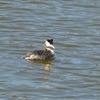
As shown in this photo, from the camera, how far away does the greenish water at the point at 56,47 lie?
14.4 m

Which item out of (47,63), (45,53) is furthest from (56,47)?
(47,63)

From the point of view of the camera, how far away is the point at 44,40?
60.1ft

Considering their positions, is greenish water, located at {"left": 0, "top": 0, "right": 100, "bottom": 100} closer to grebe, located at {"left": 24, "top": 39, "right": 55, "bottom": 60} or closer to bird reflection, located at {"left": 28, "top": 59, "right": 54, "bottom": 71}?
bird reflection, located at {"left": 28, "top": 59, "right": 54, "bottom": 71}

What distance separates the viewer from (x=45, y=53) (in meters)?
17.0

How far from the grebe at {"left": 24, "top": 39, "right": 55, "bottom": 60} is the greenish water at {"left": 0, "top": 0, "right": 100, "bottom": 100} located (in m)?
0.15

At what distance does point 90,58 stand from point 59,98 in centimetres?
323

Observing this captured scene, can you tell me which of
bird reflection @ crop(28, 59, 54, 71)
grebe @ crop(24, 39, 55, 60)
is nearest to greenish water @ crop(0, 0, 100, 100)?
bird reflection @ crop(28, 59, 54, 71)

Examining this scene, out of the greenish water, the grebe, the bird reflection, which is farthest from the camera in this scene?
the grebe

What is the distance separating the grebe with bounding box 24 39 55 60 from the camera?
16.6m

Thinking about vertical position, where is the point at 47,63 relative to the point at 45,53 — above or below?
below

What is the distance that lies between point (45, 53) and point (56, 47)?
0.97 meters

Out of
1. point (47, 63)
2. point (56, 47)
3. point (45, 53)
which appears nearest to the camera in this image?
point (47, 63)

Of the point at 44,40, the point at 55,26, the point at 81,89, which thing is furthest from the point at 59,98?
Result: the point at 55,26

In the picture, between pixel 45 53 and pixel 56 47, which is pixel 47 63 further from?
pixel 56 47
